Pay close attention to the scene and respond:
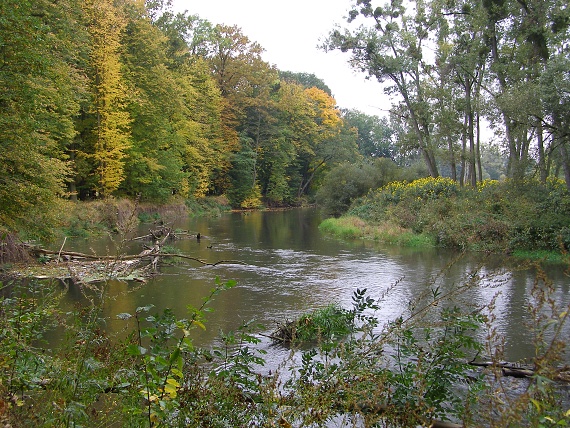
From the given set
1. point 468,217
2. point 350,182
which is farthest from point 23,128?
point 350,182

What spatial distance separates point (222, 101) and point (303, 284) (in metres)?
35.8

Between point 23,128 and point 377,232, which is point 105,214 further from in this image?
point 23,128

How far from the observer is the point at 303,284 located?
12281 mm

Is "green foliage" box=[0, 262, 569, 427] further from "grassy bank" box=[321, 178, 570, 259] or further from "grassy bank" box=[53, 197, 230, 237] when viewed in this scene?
"grassy bank" box=[321, 178, 570, 259]

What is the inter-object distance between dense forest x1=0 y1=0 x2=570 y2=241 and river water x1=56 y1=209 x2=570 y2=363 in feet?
11.0

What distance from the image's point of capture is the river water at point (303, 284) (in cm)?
871

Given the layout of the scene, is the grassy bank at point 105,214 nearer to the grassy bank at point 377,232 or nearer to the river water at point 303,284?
the river water at point 303,284

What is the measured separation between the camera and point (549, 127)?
1587 cm

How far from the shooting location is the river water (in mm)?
8711

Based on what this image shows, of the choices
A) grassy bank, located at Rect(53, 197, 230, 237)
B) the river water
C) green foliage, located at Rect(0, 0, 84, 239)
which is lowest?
the river water

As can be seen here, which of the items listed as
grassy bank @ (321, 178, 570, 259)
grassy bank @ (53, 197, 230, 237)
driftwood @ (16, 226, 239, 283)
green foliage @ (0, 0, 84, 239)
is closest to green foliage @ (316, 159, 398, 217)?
grassy bank @ (321, 178, 570, 259)

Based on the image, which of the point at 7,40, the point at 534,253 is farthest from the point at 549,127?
the point at 7,40

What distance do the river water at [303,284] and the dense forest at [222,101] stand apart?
336cm

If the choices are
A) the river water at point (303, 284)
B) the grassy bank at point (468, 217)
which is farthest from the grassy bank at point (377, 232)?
the river water at point (303, 284)
